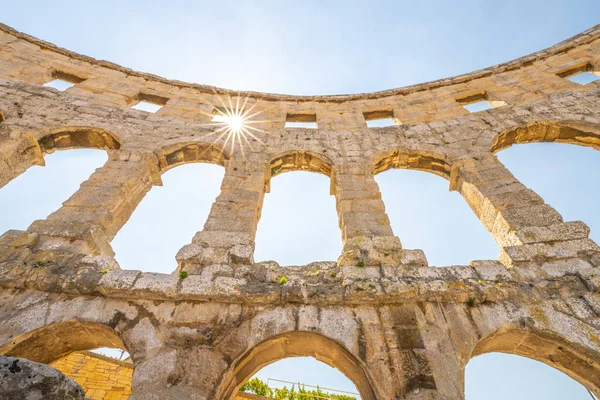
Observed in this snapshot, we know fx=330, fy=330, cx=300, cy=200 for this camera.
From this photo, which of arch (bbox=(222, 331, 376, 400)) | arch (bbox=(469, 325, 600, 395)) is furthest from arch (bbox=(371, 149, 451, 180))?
arch (bbox=(222, 331, 376, 400))

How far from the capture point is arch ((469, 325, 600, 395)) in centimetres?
340

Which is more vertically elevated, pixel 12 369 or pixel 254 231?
pixel 254 231

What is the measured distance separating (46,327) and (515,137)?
8.86 metres

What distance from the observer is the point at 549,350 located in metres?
3.60

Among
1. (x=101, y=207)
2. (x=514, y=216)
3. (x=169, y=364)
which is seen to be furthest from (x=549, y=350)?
(x=101, y=207)

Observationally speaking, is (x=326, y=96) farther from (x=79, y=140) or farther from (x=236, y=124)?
(x=79, y=140)

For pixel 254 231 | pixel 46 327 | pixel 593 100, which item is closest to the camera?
pixel 46 327

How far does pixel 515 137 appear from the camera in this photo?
7344 mm

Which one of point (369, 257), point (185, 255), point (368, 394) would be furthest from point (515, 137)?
point (185, 255)

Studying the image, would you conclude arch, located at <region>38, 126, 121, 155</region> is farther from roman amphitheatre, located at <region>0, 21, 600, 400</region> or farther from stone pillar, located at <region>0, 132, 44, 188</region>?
stone pillar, located at <region>0, 132, 44, 188</region>

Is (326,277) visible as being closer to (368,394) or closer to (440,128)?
(368,394)

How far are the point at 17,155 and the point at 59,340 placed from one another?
13.9 feet

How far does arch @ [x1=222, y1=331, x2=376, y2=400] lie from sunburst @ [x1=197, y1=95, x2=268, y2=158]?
14.0ft

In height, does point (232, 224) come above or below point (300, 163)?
below
